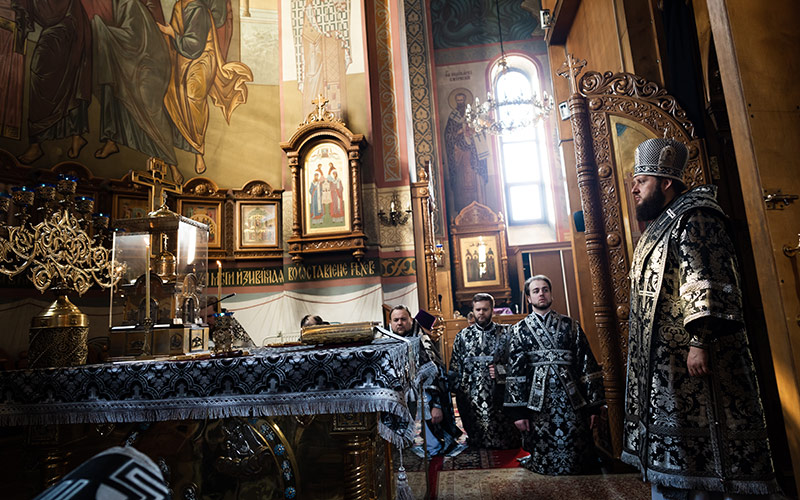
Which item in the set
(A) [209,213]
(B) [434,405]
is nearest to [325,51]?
(A) [209,213]

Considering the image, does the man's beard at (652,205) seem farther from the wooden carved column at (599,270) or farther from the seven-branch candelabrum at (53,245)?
the seven-branch candelabrum at (53,245)

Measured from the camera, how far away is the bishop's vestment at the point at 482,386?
514cm

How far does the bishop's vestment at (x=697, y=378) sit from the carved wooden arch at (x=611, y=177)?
1484 mm

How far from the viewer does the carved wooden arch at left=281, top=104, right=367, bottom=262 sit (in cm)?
687

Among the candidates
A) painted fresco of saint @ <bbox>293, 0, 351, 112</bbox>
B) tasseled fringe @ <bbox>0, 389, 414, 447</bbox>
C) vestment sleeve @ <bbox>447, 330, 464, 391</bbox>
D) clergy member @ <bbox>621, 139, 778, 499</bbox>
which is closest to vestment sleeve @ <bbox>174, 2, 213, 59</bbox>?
painted fresco of saint @ <bbox>293, 0, 351, 112</bbox>

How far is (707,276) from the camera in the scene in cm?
218

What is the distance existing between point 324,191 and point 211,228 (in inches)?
65.5

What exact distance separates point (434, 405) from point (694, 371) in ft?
10.1

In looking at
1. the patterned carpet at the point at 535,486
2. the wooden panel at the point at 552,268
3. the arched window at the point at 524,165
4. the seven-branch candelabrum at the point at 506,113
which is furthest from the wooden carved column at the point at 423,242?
the arched window at the point at 524,165

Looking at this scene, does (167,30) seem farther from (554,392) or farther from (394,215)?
(554,392)

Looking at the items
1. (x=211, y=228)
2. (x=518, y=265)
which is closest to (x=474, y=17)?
(x=518, y=265)

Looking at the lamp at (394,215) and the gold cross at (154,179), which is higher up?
the lamp at (394,215)

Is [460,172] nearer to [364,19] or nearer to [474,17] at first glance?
[474,17]

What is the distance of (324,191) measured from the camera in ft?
23.1
